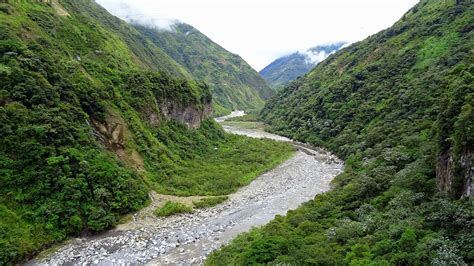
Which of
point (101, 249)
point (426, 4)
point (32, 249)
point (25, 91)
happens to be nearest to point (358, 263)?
point (101, 249)

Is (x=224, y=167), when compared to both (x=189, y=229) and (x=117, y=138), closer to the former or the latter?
(x=117, y=138)

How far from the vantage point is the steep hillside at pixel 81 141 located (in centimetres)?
3466

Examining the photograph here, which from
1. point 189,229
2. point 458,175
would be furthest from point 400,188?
point 189,229

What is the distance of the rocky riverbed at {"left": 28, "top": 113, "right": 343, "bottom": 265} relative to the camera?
31531 millimetres

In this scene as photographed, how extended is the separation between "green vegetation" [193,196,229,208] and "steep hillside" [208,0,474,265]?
12.9m

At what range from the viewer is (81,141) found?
138ft

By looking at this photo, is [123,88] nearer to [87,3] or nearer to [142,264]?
[142,264]

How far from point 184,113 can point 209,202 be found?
3297 cm

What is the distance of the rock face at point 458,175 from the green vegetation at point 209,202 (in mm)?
26906

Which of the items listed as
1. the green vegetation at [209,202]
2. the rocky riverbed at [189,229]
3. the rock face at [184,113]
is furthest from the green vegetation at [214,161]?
the rocky riverbed at [189,229]

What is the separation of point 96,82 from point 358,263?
160 ft

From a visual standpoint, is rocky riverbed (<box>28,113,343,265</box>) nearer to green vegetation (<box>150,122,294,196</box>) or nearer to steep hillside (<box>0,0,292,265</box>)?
steep hillside (<box>0,0,292,265</box>)

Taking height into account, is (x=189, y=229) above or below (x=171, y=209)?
below

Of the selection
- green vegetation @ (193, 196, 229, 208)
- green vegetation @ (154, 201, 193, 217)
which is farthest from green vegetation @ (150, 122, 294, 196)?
green vegetation @ (154, 201, 193, 217)
